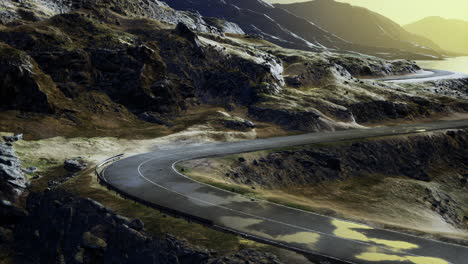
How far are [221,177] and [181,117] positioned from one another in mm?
28016

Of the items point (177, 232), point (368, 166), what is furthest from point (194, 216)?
point (368, 166)

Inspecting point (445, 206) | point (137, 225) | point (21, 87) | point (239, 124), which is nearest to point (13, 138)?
point (21, 87)

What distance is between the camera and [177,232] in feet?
75.4

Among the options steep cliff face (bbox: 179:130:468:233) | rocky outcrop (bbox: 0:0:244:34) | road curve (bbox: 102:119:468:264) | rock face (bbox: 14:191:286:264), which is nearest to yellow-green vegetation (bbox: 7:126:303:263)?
rock face (bbox: 14:191:286:264)

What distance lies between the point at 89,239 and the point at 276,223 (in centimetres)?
1193

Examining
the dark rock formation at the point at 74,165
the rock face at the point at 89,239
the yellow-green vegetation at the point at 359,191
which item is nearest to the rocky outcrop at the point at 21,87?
the dark rock formation at the point at 74,165

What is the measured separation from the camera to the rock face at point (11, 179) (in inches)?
1243

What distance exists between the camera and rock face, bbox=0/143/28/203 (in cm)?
3158

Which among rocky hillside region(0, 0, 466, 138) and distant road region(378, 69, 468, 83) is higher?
distant road region(378, 69, 468, 83)

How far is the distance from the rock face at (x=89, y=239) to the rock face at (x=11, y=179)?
1.79 metres

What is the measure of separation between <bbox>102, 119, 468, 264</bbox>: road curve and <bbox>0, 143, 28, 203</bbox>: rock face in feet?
22.6

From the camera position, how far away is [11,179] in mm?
32625

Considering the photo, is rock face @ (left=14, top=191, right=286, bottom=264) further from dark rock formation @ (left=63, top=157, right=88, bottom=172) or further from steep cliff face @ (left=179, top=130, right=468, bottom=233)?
steep cliff face @ (left=179, top=130, right=468, bottom=233)

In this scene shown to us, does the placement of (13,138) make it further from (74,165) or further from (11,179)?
(11,179)
